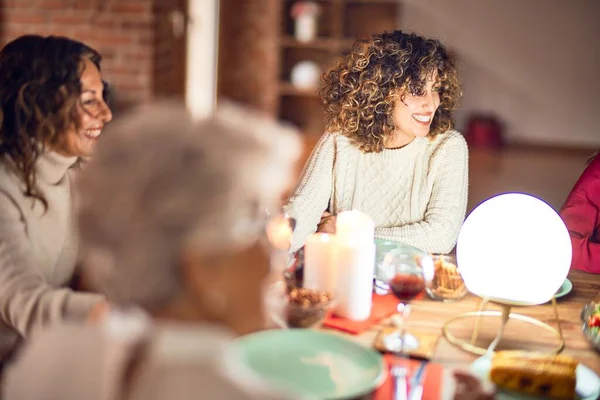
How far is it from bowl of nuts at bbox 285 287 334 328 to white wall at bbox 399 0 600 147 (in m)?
5.36

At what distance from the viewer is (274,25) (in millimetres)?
6598

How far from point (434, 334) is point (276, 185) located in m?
0.63

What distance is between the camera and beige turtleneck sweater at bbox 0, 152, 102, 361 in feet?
4.53

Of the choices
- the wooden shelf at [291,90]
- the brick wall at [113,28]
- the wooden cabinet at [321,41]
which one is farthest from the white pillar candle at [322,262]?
the wooden shelf at [291,90]

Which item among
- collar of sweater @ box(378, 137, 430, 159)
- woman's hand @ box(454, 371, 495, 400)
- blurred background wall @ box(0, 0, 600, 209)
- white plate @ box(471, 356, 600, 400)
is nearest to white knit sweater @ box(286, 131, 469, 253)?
collar of sweater @ box(378, 137, 430, 159)

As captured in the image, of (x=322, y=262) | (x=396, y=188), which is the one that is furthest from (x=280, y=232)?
(x=396, y=188)

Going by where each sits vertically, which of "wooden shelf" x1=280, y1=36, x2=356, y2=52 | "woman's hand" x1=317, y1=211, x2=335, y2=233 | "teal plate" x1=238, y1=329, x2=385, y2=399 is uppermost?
"wooden shelf" x1=280, y1=36, x2=356, y2=52

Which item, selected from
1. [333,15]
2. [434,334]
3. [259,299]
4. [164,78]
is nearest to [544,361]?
[434,334]

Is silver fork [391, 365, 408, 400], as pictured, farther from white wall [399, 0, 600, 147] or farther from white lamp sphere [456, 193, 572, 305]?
white wall [399, 0, 600, 147]

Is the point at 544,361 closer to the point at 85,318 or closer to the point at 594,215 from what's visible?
the point at 85,318

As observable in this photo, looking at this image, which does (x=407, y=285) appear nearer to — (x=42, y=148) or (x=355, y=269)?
(x=355, y=269)

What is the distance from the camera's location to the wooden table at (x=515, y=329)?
1.38m

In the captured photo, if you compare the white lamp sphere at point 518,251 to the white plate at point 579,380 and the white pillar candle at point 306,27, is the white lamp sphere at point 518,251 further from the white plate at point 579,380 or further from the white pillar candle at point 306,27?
the white pillar candle at point 306,27

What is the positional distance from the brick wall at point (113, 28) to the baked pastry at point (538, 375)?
3.36 meters
